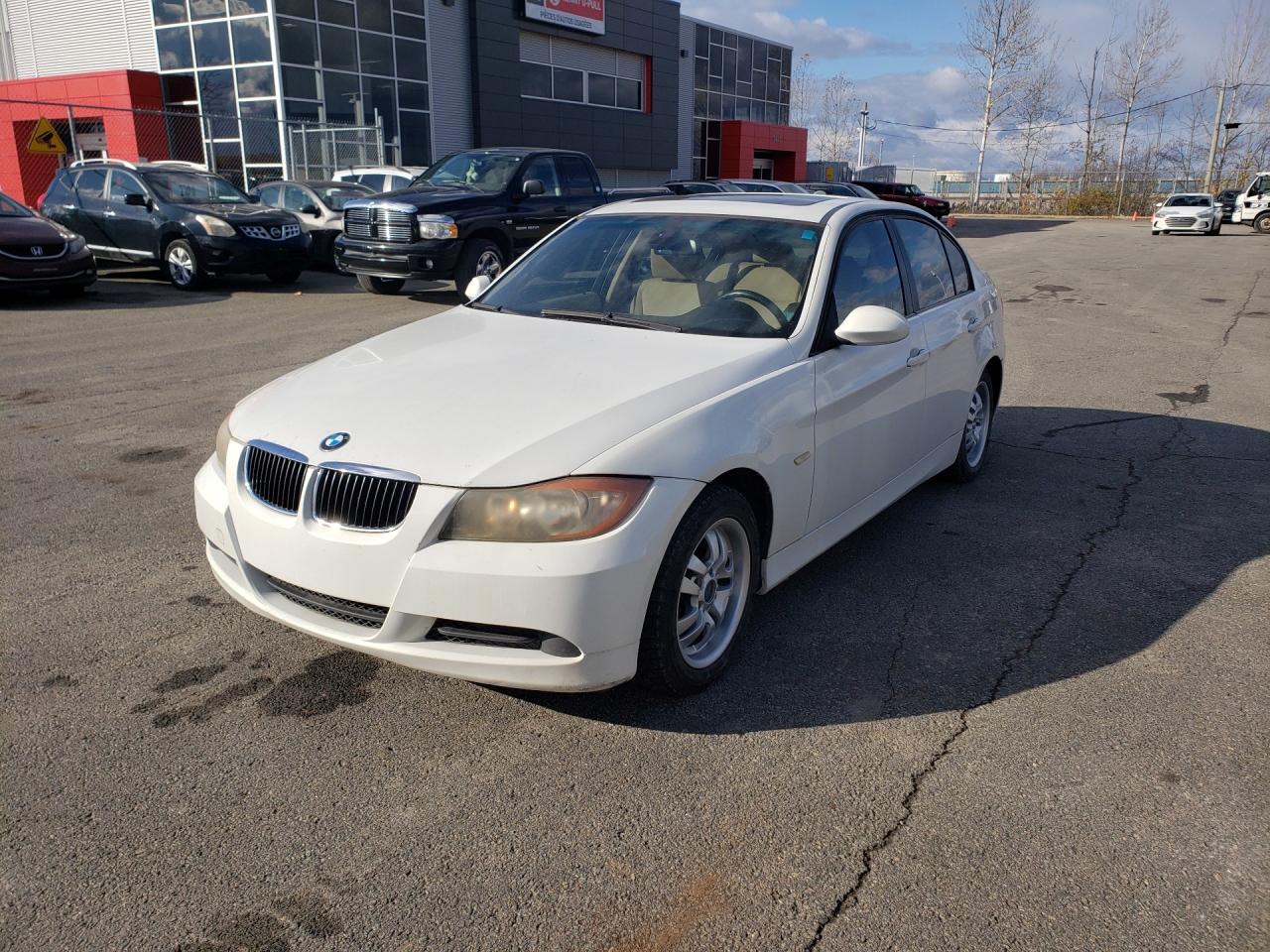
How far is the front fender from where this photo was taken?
10.1 ft

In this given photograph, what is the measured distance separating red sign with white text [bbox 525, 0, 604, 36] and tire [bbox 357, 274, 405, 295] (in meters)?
21.4

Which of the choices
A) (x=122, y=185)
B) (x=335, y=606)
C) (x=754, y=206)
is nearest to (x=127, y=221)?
(x=122, y=185)

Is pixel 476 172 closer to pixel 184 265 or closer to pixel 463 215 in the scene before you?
pixel 463 215

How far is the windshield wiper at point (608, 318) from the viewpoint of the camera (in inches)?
163

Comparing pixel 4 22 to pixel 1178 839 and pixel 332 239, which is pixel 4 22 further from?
pixel 1178 839

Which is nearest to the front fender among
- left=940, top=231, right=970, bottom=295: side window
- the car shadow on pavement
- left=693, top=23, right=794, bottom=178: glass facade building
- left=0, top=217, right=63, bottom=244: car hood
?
the car shadow on pavement

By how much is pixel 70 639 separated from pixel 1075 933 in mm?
3540

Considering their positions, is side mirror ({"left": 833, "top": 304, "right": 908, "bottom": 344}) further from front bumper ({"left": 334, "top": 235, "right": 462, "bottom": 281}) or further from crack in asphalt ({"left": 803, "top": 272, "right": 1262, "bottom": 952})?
front bumper ({"left": 334, "top": 235, "right": 462, "bottom": 281})

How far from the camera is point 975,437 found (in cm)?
601

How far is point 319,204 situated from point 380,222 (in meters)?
4.36

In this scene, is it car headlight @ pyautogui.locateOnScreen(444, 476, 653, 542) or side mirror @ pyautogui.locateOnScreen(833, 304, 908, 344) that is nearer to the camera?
car headlight @ pyautogui.locateOnScreen(444, 476, 653, 542)

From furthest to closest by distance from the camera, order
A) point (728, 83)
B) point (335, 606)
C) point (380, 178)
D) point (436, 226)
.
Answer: point (728, 83)
point (380, 178)
point (436, 226)
point (335, 606)

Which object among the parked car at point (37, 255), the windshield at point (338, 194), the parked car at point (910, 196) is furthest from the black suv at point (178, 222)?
the parked car at point (910, 196)

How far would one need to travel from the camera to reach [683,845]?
2715 mm
